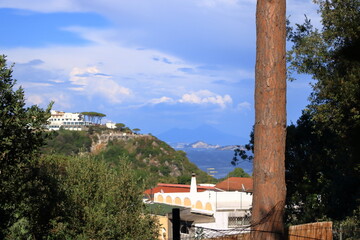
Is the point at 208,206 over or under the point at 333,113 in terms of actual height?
under

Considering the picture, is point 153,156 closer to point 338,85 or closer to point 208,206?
point 208,206

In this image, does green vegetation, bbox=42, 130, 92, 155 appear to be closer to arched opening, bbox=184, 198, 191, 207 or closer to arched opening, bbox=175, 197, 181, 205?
arched opening, bbox=175, 197, 181, 205

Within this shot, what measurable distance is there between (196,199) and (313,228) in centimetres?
2333

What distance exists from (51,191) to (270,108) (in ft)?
22.5

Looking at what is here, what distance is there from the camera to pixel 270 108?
6609 millimetres

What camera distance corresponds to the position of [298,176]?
76.3 ft

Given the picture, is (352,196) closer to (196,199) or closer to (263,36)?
(263,36)

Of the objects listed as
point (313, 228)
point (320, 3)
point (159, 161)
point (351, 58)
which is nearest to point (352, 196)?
point (351, 58)

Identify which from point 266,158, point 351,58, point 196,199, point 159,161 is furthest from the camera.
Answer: point 159,161

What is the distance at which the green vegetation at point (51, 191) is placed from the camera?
907 centimetres

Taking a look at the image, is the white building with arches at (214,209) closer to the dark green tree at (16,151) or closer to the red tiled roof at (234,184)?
the red tiled roof at (234,184)

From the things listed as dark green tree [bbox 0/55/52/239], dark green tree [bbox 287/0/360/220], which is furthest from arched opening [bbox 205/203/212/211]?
dark green tree [bbox 0/55/52/239]

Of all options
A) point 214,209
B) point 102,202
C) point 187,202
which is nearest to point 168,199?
point 187,202

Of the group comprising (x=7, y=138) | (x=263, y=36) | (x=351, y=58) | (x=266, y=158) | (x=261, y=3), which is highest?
(x=351, y=58)
